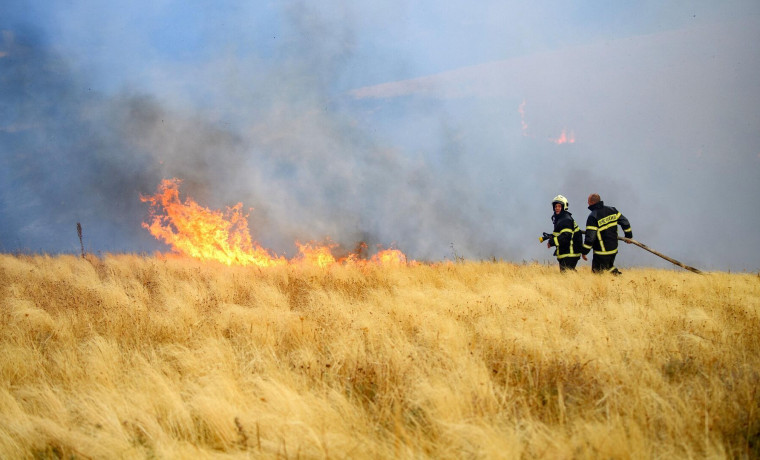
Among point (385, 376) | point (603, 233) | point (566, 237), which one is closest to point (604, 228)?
point (603, 233)

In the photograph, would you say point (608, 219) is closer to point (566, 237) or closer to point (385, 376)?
point (566, 237)

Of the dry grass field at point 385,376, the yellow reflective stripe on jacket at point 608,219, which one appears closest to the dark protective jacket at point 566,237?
the yellow reflective stripe on jacket at point 608,219

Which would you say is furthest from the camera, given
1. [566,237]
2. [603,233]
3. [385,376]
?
[566,237]

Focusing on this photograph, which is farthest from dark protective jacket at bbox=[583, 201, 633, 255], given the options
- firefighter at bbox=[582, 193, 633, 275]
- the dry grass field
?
the dry grass field

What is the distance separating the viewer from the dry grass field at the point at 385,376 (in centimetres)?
248

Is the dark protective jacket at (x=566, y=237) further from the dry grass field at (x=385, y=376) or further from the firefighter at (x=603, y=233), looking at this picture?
the dry grass field at (x=385, y=376)

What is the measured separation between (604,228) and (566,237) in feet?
2.71

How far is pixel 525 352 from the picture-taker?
12.9 feet

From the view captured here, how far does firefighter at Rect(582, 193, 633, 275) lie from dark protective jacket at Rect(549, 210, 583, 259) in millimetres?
300

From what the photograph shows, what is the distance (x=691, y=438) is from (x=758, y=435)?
422 millimetres

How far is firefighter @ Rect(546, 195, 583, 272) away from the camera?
923 centimetres

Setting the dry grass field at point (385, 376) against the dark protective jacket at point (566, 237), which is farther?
the dark protective jacket at point (566, 237)

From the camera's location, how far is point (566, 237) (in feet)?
30.4

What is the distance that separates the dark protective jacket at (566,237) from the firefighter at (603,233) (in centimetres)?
30
